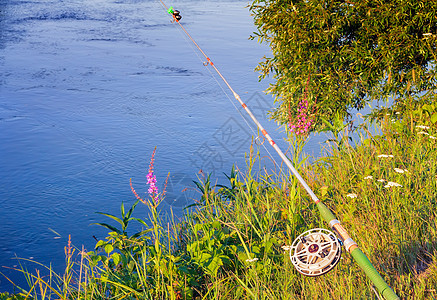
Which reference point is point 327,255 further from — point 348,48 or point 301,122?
point 348,48

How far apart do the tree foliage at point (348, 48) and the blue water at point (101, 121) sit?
1075 mm

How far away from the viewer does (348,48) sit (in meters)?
6.19

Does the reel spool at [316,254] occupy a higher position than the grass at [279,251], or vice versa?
the reel spool at [316,254]

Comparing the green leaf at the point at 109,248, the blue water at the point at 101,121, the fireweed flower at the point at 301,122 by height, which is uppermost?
the fireweed flower at the point at 301,122

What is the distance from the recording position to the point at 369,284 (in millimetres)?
2953

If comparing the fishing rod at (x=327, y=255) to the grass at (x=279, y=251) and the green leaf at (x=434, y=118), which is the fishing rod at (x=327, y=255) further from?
the green leaf at (x=434, y=118)

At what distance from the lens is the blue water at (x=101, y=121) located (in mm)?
6340

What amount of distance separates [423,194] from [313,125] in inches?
107

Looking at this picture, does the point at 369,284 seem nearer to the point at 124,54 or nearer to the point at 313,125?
the point at 313,125

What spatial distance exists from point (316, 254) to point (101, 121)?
25.7ft

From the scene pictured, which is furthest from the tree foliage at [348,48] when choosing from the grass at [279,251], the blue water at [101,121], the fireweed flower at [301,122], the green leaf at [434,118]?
the grass at [279,251]

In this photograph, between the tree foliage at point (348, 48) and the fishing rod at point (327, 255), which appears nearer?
the fishing rod at point (327, 255)

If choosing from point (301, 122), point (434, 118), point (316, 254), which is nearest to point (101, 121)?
point (301, 122)

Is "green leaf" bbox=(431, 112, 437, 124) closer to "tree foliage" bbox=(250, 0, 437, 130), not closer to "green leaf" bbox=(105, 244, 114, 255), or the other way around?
"tree foliage" bbox=(250, 0, 437, 130)
